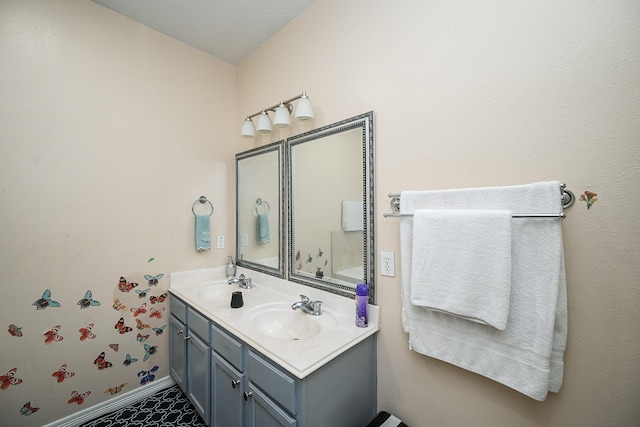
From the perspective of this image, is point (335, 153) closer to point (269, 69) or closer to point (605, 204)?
point (269, 69)

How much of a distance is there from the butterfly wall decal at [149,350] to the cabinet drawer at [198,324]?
480 millimetres

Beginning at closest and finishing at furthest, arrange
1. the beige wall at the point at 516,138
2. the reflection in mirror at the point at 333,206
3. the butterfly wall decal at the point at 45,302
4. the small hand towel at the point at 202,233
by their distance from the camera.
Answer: the beige wall at the point at 516,138
the reflection in mirror at the point at 333,206
the butterfly wall decal at the point at 45,302
the small hand towel at the point at 202,233

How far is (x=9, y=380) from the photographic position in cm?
141

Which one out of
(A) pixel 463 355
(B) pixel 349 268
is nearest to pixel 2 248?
(B) pixel 349 268

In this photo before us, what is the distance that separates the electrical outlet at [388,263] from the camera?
1271mm

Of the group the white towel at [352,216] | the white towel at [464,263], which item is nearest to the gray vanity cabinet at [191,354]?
the white towel at [352,216]

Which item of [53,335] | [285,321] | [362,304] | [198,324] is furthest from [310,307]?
[53,335]

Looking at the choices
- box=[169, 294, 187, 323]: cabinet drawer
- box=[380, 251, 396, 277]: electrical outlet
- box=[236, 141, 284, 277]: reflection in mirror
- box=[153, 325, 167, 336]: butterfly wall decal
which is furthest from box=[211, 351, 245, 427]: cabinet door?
box=[380, 251, 396, 277]: electrical outlet

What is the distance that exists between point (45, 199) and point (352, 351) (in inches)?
76.1

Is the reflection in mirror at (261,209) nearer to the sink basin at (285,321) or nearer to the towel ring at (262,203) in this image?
the towel ring at (262,203)

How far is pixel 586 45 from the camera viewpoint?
82 cm

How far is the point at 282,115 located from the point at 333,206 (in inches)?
28.0

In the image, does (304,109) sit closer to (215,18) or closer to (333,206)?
(333,206)

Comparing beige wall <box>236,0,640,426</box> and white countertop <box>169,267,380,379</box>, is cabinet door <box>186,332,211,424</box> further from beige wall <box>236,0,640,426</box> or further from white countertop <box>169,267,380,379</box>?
beige wall <box>236,0,640,426</box>
